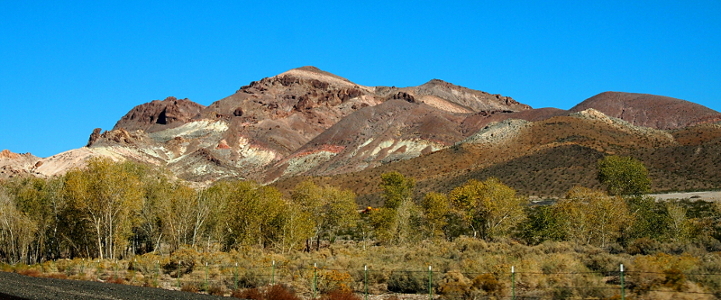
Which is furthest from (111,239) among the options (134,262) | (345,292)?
(345,292)

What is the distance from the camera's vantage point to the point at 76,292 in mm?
28266

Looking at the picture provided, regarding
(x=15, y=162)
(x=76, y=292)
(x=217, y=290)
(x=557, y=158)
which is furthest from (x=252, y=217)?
(x=15, y=162)

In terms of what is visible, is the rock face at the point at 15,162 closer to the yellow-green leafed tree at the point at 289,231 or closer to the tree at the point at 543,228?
the yellow-green leafed tree at the point at 289,231

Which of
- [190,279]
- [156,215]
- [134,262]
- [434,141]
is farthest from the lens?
[434,141]

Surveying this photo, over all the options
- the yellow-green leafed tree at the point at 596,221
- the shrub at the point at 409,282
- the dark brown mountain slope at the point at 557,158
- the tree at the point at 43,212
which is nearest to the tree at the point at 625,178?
the dark brown mountain slope at the point at 557,158

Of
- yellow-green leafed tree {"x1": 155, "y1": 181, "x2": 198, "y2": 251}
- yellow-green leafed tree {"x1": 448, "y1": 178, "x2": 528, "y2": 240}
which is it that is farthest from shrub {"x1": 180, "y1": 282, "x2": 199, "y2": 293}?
yellow-green leafed tree {"x1": 448, "y1": 178, "x2": 528, "y2": 240}

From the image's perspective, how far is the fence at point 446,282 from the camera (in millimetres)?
21750

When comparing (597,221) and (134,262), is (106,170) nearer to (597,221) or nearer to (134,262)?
(134,262)

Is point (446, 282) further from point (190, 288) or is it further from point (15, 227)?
point (15, 227)

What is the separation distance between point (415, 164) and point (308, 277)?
114808 millimetres

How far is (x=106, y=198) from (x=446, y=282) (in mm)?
33511

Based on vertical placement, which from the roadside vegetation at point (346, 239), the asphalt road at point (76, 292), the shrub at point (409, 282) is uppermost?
the roadside vegetation at point (346, 239)

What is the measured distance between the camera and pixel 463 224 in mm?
64312

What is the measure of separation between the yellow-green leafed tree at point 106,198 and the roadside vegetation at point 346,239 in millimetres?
117
